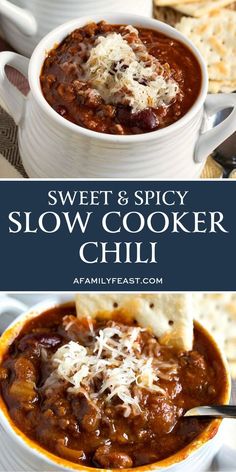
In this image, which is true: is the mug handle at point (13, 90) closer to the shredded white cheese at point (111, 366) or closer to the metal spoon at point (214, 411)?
the shredded white cheese at point (111, 366)

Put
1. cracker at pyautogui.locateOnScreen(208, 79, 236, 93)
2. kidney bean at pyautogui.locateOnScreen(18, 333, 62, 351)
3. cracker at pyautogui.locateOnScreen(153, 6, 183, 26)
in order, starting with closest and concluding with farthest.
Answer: kidney bean at pyautogui.locateOnScreen(18, 333, 62, 351)
cracker at pyautogui.locateOnScreen(208, 79, 236, 93)
cracker at pyautogui.locateOnScreen(153, 6, 183, 26)

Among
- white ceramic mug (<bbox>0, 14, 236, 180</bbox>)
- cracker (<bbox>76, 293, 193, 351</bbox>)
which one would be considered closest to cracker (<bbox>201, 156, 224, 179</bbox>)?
white ceramic mug (<bbox>0, 14, 236, 180</bbox>)

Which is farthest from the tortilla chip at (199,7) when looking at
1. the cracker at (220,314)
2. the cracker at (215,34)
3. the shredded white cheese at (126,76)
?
the cracker at (220,314)

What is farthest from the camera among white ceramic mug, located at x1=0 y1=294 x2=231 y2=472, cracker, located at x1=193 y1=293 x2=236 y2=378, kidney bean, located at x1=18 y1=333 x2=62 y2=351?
cracker, located at x1=193 y1=293 x2=236 y2=378

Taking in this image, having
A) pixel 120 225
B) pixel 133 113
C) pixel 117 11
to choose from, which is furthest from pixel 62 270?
pixel 117 11

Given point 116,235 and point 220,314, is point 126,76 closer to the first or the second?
point 116,235

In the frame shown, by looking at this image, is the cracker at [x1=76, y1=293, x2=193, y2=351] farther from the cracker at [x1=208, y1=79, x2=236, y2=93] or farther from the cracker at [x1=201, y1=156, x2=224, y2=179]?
the cracker at [x1=208, y1=79, x2=236, y2=93]

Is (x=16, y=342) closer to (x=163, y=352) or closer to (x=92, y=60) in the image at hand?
(x=163, y=352)
